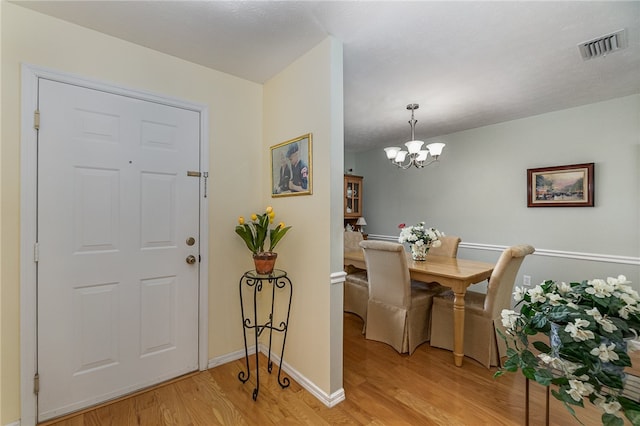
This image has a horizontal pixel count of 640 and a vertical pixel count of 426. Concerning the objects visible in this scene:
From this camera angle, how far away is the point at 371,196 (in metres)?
5.24

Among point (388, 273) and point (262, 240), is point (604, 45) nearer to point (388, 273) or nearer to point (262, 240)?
point (388, 273)

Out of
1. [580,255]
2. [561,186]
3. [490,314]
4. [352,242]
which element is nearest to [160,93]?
[352,242]

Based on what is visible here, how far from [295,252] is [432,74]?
183 cm

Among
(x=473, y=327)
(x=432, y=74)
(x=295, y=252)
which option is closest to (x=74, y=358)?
(x=295, y=252)

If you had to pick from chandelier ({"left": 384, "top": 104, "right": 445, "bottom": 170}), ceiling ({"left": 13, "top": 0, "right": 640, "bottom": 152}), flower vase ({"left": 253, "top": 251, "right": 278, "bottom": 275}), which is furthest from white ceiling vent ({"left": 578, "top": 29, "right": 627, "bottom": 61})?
flower vase ({"left": 253, "top": 251, "right": 278, "bottom": 275})

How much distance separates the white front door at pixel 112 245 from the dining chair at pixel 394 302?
5.13 ft

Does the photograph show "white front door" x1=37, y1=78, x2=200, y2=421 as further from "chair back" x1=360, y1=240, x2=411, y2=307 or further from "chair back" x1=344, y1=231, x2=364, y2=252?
"chair back" x1=344, y1=231, x2=364, y2=252

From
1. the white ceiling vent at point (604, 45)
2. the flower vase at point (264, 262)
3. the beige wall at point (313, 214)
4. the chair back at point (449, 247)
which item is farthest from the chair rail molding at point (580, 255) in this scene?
the flower vase at point (264, 262)

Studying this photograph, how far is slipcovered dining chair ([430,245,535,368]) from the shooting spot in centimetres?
217

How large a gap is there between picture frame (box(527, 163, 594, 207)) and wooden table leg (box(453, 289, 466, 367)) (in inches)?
74.2

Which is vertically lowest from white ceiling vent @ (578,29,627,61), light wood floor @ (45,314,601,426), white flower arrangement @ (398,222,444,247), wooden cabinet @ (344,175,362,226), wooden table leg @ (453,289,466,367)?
light wood floor @ (45,314,601,426)

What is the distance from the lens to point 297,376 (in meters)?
2.05

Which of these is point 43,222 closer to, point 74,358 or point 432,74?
point 74,358

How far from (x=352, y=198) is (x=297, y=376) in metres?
3.41
